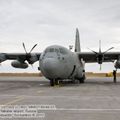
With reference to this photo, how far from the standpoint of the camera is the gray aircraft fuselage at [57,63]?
28.1 m

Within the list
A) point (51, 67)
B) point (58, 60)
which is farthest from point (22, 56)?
point (51, 67)

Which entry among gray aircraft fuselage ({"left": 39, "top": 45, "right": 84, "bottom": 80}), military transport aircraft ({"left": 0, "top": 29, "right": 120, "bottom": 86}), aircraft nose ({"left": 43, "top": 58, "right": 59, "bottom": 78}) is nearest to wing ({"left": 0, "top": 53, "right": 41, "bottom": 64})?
military transport aircraft ({"left": 0, "top": 29, "right": 120, "bottom": 86})

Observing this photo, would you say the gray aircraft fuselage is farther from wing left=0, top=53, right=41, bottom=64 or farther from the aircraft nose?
wing left=0, top=53, right=41, bottom=64

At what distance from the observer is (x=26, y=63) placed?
39.9m

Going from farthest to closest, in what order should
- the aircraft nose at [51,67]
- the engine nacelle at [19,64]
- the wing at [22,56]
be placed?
the engine nacelle at [19,64], the wing at [22,56], the aircraft nose at [51,67]

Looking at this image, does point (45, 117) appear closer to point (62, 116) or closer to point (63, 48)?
point (62, 116)

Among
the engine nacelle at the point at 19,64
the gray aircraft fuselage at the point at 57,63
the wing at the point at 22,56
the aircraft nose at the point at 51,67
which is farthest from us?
the engine nacelle at the point at 19,64

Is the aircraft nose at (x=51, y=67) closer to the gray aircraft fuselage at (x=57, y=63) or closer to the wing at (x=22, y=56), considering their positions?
the gray aircraft fuselage at (x=57, y=63)

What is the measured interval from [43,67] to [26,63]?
12145 mm

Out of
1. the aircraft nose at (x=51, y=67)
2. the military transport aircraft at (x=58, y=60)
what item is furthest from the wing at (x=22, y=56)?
the aircraft nose at (x=51, y=67)

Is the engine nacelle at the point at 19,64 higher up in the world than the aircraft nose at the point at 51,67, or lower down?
lower down

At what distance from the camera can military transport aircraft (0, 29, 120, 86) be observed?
93.2 ft

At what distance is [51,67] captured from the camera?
91.8ft


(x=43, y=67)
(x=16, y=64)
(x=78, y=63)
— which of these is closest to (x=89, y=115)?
(x=43, y=67)
